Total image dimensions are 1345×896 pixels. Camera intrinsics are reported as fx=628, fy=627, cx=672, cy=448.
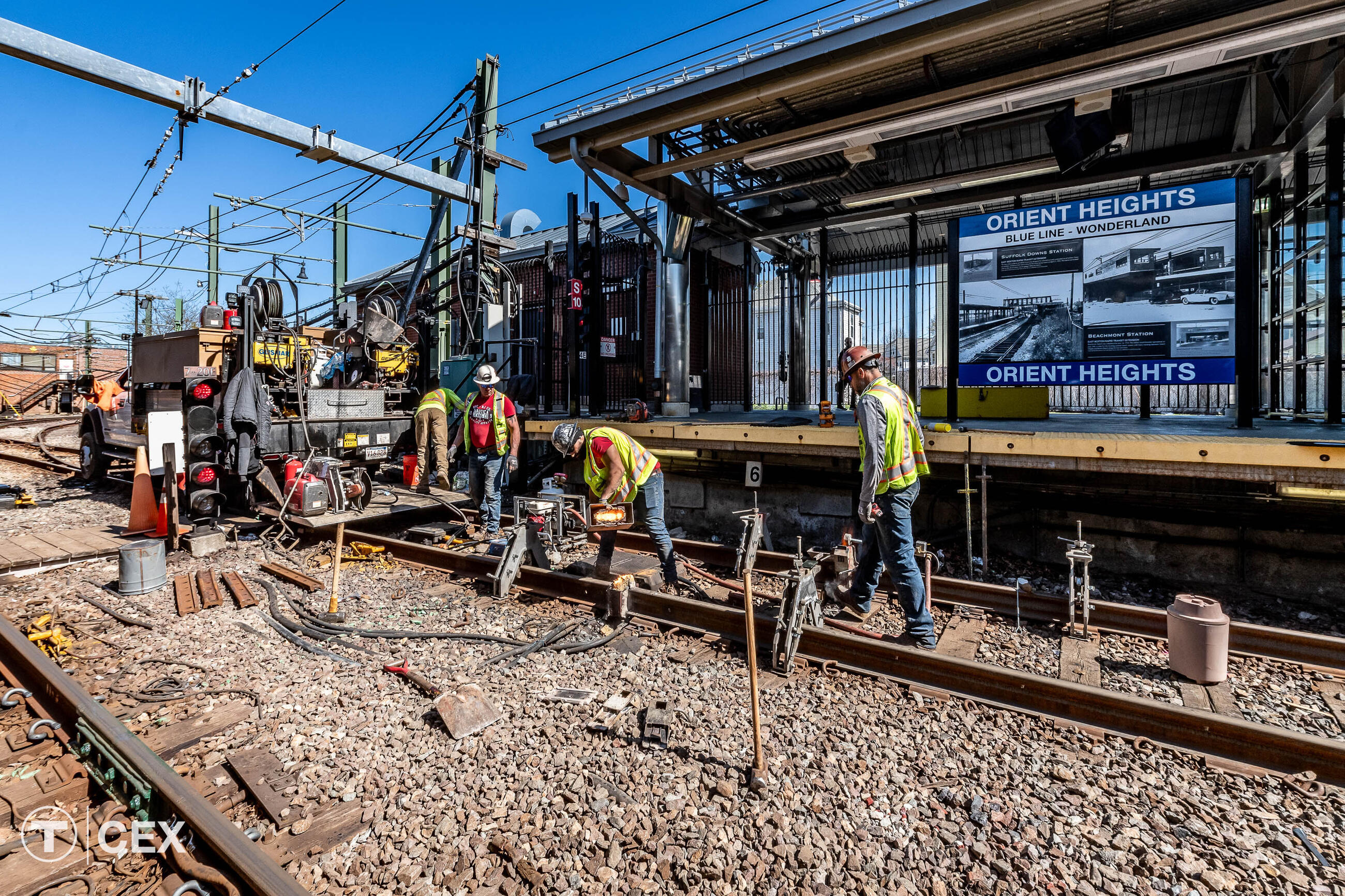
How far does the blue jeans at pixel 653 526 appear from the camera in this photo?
6426 millimetres

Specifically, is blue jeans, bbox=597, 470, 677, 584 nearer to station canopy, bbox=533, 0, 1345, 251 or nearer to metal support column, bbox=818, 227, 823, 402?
station canopy, bbox=533, 0, 1345, 251

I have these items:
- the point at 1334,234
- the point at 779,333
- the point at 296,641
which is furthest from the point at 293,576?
the point at 1334,234

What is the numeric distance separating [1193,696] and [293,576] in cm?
816

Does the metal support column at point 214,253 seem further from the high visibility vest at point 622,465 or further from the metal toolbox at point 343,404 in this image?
the high visibility vest at point 622,465

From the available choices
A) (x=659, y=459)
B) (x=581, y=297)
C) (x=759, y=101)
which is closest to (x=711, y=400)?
(x=581, y=297)

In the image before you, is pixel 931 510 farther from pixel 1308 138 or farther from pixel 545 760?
pixel 1308 138

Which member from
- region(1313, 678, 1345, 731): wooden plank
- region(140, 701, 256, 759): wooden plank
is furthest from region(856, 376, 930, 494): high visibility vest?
region(140, 701, 256, 759): wooden plank

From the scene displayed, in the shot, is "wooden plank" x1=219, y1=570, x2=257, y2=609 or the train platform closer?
the train platform

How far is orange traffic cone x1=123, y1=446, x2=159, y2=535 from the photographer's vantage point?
917 centimetres

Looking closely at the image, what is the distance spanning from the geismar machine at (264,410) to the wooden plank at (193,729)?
16.7ft

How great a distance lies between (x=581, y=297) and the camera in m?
11.9

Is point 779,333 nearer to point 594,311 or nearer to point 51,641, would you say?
point 594,311

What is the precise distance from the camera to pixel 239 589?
652 cm

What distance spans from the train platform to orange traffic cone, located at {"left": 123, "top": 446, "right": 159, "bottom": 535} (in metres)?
6.84
